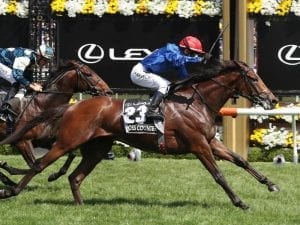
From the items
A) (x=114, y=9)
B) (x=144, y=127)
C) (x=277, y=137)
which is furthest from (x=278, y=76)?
(x=144, y=127)

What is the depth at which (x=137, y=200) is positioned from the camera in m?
8.67

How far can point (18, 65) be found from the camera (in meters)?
9.66

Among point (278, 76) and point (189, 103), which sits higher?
point (189, 103)

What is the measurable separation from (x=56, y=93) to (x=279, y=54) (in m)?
4.96

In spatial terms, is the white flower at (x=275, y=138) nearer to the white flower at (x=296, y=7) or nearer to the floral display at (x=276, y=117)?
the floral display at (x=276, y=117)

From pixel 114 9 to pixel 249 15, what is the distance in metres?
2.38

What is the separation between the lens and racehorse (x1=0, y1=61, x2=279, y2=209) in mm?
→ 8078

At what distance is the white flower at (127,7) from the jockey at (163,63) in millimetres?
5247

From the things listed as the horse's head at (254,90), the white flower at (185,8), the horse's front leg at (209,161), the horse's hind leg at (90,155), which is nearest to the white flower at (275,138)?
the white flower at (185,8)

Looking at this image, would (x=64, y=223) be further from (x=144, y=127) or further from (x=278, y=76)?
(x=278, y=76)

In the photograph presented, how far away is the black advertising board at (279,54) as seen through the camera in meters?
13.4

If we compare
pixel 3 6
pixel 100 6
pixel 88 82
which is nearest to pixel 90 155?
pixel 88 82

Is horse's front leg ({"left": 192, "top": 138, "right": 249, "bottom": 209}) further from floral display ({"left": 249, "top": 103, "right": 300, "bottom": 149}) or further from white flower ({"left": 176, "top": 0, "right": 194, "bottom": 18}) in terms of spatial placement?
white flower ({"left": 176, "top": 0, "right": 194, "bottom": 18})

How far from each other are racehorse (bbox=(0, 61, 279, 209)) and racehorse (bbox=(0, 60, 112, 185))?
1.36m
